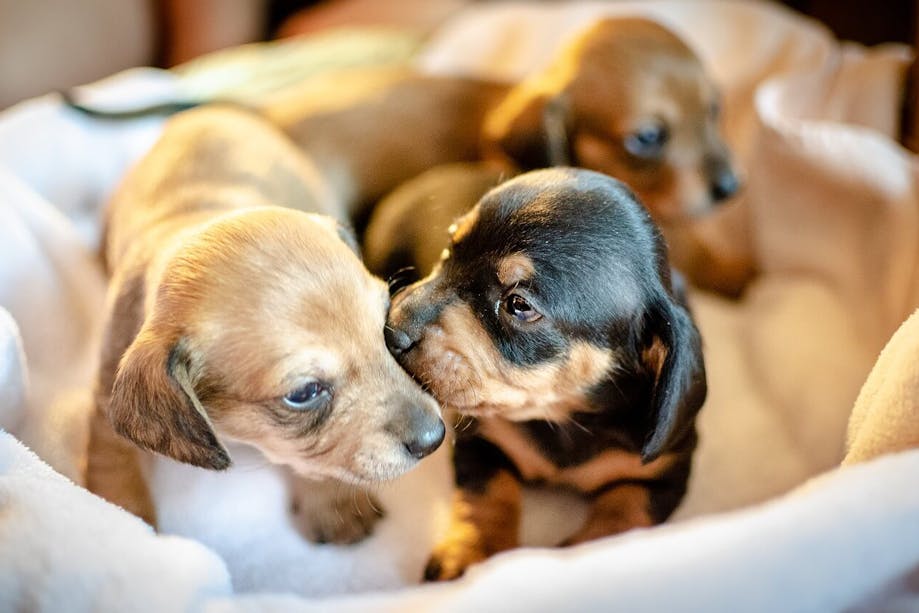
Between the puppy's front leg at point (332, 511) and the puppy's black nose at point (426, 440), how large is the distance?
0.31 m

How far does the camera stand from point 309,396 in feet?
4.93

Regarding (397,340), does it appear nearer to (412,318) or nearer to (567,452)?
(412,318)

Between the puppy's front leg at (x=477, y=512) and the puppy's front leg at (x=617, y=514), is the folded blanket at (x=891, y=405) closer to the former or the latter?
the puppy's front leg at (x=617, y=514)

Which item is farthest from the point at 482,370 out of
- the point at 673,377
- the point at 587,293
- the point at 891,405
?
the point at 891,405

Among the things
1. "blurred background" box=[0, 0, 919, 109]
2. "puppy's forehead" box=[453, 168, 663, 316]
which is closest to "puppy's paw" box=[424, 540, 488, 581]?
"puppy's forehead" box=[453, 168, 663, 316]

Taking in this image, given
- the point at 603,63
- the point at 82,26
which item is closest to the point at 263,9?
the point at 82,26

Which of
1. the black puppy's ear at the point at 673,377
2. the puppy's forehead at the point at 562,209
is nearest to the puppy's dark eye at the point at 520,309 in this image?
the puppy's forehead at the point at 562,209

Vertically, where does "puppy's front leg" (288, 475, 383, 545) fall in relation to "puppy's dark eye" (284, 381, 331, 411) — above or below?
below

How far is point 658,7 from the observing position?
315cm

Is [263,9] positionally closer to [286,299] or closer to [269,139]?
[269,139]

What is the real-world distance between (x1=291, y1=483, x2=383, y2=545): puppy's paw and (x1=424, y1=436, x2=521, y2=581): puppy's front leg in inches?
7.2

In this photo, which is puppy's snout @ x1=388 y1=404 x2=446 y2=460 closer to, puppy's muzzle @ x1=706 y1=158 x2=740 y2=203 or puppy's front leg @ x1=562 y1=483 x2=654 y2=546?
puppy's front leg @ x1=562 y1=483 x2=654 y2=546

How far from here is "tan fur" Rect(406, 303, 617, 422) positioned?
1535 mm

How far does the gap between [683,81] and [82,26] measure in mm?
2382
